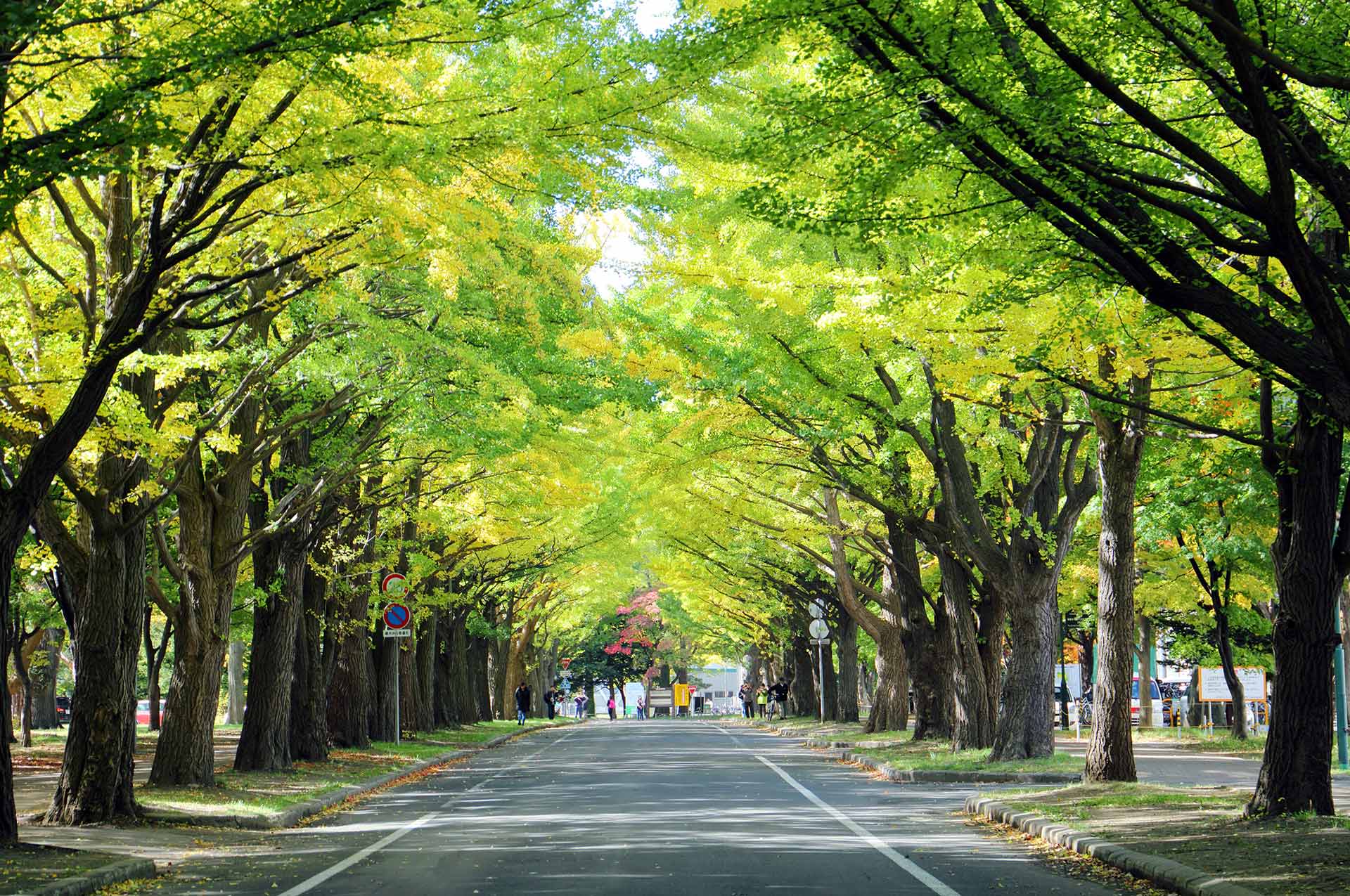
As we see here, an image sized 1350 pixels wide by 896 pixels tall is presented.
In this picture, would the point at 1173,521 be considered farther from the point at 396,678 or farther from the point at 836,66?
the point at 836,66

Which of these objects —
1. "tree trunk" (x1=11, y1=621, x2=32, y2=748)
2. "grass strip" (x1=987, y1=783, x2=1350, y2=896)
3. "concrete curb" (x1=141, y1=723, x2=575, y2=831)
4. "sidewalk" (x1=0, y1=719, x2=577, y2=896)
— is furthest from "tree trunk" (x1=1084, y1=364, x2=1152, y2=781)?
"tree trunk" (x1=11, y1=621, x2=32, y2=748)

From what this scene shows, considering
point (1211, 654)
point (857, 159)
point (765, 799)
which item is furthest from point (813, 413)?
point (1211, 654)

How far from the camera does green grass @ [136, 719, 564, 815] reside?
55.6 ft

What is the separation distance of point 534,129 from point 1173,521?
2096cm

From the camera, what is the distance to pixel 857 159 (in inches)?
410

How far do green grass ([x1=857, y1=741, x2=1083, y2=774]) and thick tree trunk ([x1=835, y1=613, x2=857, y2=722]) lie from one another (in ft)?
66.8

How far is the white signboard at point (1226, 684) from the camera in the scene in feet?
135

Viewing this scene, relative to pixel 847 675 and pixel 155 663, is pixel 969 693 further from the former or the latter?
pixel 155 663

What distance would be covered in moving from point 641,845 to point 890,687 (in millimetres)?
26803

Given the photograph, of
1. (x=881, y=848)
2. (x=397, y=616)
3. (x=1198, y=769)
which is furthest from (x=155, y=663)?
(x=881, y=848)

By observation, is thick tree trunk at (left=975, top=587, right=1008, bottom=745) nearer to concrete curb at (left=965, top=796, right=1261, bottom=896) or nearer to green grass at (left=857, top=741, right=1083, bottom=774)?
green grass at (left=857, top=741, right=1083, bottom=774)

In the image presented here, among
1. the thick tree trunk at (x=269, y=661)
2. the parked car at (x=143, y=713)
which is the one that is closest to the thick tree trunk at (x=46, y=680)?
the parked car at (x=143, y=713)

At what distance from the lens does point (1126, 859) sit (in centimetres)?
1121

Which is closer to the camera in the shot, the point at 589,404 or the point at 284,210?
the point at 284,210
